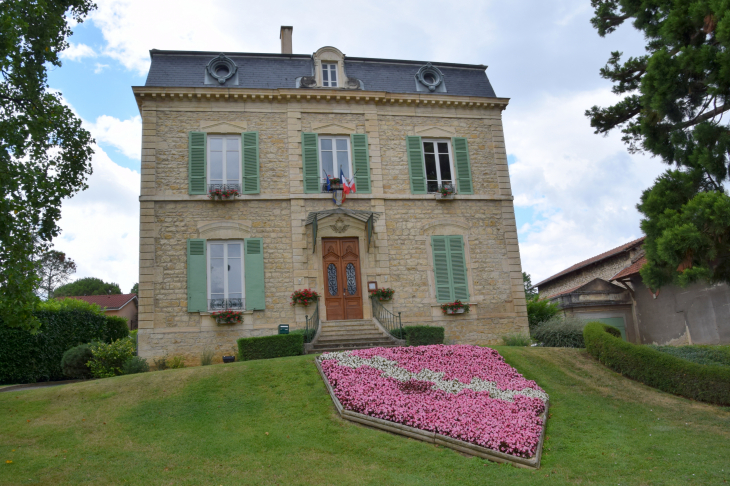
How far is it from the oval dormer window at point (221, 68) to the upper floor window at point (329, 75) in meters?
2.51

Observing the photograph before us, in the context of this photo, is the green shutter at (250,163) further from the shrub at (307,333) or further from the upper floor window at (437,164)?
the upper floor window at (437,164)

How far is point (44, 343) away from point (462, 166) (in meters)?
12.3

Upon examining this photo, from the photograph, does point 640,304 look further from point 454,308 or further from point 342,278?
point 342,278

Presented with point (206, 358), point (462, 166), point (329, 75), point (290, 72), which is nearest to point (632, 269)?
point (462, 166)

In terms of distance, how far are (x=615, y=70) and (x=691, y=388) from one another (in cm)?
592

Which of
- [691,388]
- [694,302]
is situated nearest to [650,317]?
[694,302]

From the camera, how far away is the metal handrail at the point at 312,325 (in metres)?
13.2

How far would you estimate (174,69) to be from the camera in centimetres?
1555

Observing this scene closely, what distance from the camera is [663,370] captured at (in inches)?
403

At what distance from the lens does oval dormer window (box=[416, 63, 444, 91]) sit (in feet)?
55.1

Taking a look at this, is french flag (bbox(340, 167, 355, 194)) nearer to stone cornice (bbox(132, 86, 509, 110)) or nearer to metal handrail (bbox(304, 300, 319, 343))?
stone cornice (bbox(132, 86, 509, 110))

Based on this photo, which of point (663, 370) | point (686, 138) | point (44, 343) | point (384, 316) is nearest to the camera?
point (686, 138)

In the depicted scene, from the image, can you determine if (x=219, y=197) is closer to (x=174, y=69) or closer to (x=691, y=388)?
(x=174, y=69)

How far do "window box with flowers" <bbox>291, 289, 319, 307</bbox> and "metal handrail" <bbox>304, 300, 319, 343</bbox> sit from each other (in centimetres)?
18
